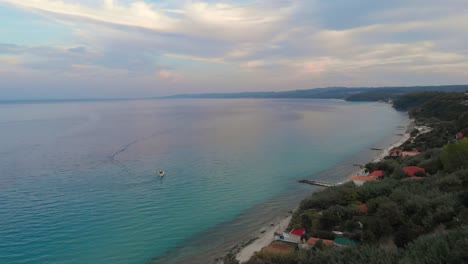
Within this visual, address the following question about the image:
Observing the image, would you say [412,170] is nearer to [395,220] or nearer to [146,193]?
[395,220]

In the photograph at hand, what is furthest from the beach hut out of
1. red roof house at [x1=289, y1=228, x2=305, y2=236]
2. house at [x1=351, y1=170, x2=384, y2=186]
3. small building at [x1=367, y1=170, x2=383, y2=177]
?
small building at [x1=367, y1=170, x2=383, y2=177]

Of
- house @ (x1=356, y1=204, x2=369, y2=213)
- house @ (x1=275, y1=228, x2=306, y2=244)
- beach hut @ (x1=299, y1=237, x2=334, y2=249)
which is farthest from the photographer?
house @ (x1=356, y1=204, x2=369, y2=213)

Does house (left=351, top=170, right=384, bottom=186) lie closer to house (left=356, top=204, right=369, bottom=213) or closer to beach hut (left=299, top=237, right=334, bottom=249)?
house (left=356, top=204, right=369, bottom=213)

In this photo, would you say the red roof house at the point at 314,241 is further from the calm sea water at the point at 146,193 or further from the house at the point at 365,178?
the house at the point at 365,178

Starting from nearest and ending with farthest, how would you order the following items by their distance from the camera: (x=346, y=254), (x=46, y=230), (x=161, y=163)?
(x=346, y=254) < (x=46, y=230) < (x=161, y=163)

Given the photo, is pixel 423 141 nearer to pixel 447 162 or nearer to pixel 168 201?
pixel 447 162

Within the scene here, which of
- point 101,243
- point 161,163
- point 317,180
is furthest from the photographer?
point 161,163

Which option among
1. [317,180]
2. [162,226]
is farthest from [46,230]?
[317,180]

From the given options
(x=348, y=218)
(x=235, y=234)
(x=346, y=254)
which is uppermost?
(x=346, y=254)
